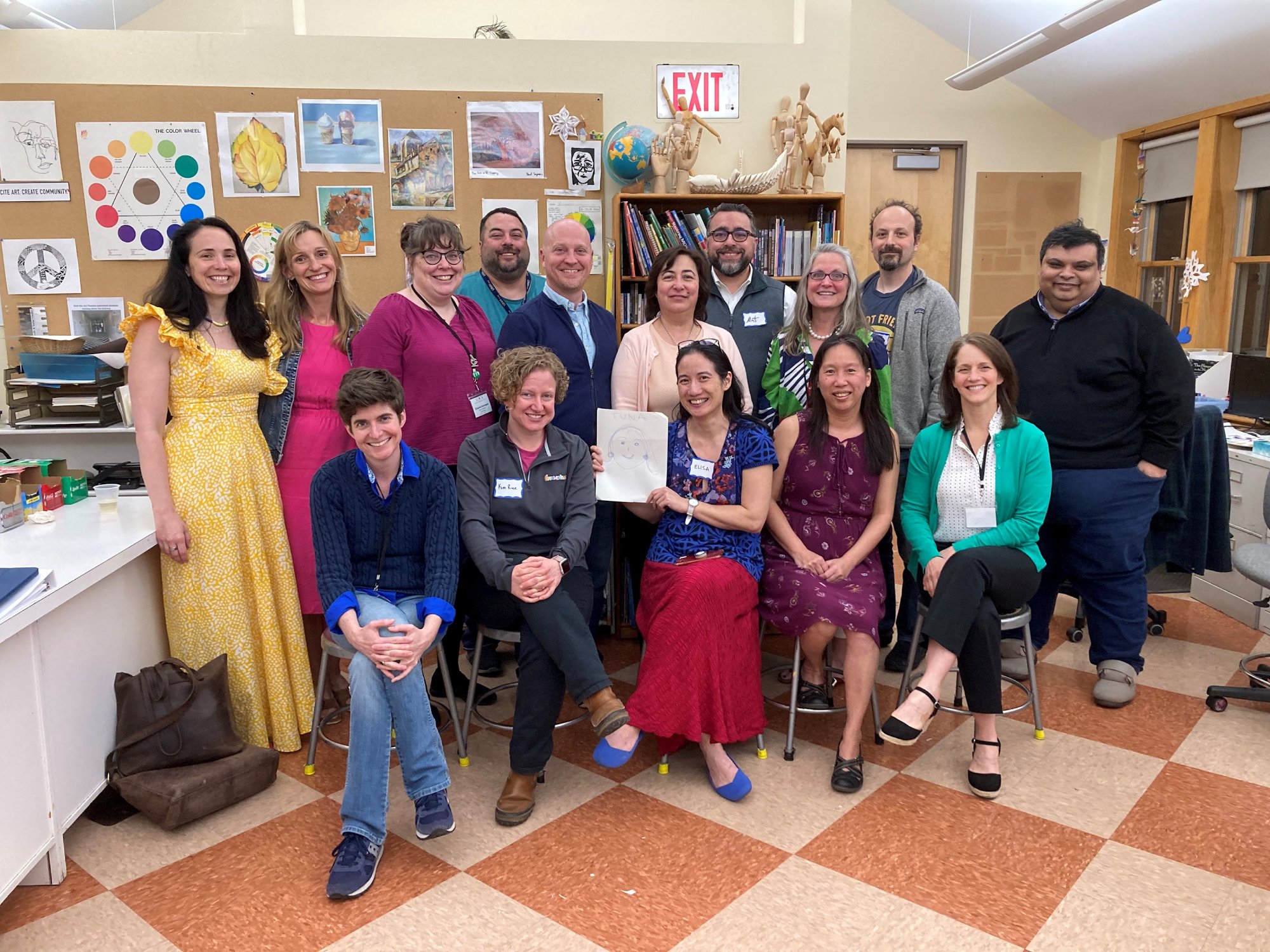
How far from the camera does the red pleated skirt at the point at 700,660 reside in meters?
2.41

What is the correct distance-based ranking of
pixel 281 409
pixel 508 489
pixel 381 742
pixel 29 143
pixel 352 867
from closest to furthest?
pixel 352 867 → pixel 381 742 → pixel 508 489 → pixel 281 409 → pixel 29 143

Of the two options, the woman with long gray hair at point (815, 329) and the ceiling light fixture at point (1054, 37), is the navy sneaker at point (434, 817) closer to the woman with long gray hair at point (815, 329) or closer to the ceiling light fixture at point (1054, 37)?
the woman with long gray hair at point (815, 329)

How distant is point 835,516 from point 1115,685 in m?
1.20

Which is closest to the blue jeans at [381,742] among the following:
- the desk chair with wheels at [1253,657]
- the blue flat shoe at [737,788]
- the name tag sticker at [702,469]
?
the blue flat shoe at [737,788]

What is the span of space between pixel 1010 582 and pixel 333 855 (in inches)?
77.0

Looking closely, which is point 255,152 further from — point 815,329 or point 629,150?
point 815,329

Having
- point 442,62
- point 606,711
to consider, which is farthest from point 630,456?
point 442,62

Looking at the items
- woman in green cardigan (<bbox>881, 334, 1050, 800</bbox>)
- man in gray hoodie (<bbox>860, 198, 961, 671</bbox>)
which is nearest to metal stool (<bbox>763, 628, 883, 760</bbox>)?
woman in green cardigan (<bbox>881, 334, 1050, 800</bbox>)

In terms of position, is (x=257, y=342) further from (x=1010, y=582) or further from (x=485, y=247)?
(x=1010, y=582)

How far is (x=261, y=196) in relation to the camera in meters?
4.46

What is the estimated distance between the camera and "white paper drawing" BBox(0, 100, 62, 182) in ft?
14.1

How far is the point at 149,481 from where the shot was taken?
7.93ft

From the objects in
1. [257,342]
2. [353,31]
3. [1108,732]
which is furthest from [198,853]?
[353,31]

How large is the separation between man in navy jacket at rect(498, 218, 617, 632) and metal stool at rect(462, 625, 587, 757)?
33cm
